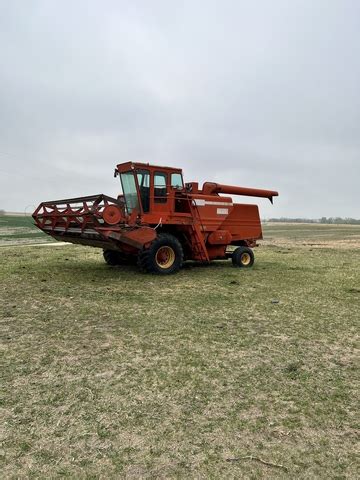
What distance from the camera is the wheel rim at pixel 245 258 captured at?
520 inches

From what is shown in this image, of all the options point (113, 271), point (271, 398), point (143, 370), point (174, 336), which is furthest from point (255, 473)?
point (113, 271)

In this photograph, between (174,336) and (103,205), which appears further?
(103,205)

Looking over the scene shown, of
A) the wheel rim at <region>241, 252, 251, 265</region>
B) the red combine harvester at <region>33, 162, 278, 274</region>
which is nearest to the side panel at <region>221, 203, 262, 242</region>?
the red combine harvester at <region>33, 162, 278, 274</region>

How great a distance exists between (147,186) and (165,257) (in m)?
1.93

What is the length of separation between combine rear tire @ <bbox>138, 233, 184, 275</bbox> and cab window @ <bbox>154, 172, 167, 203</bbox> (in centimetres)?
93

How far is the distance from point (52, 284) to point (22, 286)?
0.62m

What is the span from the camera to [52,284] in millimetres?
8961

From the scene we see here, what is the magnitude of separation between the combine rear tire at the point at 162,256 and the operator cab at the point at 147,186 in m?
0.85

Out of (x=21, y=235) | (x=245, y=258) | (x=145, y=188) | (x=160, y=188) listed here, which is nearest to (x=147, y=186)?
(x=145, y=188)

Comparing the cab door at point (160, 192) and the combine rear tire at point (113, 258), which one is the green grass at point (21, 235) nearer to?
the combine rear tire at point (113, 258)

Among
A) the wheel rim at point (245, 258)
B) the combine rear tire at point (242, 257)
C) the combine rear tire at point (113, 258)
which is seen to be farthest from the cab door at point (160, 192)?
the wheel rim at point (245, 258)

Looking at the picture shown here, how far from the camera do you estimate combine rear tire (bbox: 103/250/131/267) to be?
1224 centimetres

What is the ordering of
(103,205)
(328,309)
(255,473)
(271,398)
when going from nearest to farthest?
(255,473) → (271,398) → (328,309) → (103,205)

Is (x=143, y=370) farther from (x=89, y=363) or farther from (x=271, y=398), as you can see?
(x=271, y=398)
